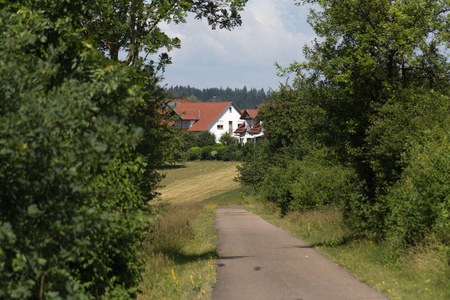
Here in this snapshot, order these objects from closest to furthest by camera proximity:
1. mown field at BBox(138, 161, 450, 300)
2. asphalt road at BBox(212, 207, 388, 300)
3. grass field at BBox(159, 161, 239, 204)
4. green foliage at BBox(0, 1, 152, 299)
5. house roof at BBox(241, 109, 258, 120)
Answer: green foliage at BBox(0, 1, 152, 299)
asphalt road at BBox(212, 207, 388, 300)
mown field at BBox(138, 161, 450, 300)
grass field at BBox(159, 161, 239, 204)
house roof at BBox(241, 109, 258, 120)

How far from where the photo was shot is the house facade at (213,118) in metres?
113

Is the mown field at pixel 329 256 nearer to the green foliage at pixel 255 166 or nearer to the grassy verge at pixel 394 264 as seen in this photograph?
the grassy verge at pixel 394 264

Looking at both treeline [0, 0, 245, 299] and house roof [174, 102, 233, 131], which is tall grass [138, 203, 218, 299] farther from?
house roof [174, 102, 233, 131]

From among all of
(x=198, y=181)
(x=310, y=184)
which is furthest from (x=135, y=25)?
(x=198, y=181)

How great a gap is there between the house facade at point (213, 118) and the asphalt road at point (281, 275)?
95.6m

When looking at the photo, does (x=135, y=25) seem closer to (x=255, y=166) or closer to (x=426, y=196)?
(x=426, y=196)

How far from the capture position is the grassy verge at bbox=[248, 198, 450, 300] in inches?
369

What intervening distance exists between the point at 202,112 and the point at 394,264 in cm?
10631

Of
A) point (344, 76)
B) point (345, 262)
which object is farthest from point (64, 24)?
point (344, 76)

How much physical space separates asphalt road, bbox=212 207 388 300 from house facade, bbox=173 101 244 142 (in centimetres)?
9560

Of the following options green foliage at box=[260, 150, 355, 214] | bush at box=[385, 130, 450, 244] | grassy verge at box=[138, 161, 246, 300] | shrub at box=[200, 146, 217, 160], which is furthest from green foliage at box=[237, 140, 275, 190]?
bush at box=[385, 130, 450, 244]

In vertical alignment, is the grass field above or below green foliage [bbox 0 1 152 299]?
below

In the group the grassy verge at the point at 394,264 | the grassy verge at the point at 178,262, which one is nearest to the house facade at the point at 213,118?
the grassy verge at the point at 178,262

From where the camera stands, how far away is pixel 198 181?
2756 inches
